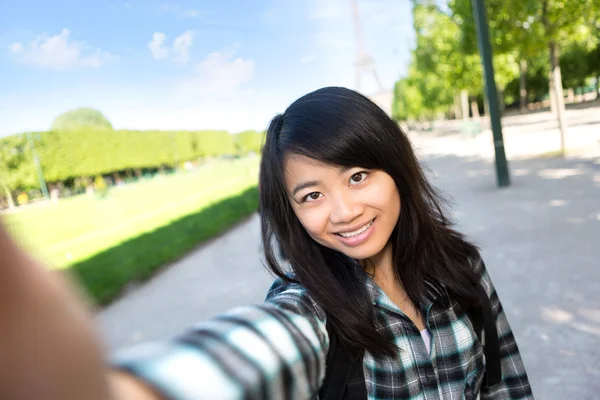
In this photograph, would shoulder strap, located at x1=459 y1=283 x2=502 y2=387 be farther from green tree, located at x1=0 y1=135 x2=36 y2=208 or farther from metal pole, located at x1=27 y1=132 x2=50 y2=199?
metal pole, located at x1=27 y1=132 x2=50 y2=199

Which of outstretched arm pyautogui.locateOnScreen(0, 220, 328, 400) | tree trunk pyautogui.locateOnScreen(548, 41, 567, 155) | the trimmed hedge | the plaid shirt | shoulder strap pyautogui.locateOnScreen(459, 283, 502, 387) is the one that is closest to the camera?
outstretched arm pyautogui.locateOnScreen(0, 220, 328, 400)

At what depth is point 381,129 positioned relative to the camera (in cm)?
138

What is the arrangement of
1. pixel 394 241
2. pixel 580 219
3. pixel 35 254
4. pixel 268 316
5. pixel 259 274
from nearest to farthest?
pixel 35 254
pixel 268 316
pixel 394 241
pixel 580 219
pixel 259 274

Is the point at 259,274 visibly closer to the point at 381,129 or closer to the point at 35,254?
the point at 381,129

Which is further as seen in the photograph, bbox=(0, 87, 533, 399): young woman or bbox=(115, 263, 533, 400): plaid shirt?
bbox=(0, 87, 533, 399): young woman

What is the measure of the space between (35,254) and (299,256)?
1.14m

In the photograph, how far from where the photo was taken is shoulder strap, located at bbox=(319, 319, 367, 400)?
1196 millimetres

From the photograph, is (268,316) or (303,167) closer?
(268,316)

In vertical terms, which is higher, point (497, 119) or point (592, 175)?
point (497, 119)

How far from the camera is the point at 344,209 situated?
1292 mm

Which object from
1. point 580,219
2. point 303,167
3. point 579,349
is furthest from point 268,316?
point 580,219

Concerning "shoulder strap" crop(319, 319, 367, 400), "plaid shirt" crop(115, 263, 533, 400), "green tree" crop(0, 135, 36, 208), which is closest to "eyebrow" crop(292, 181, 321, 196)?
"shoulder strap" crop(319, 319, 367, 400)

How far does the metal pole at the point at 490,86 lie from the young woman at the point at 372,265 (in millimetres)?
7422

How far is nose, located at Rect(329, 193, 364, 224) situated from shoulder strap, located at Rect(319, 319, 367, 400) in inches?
11.8
